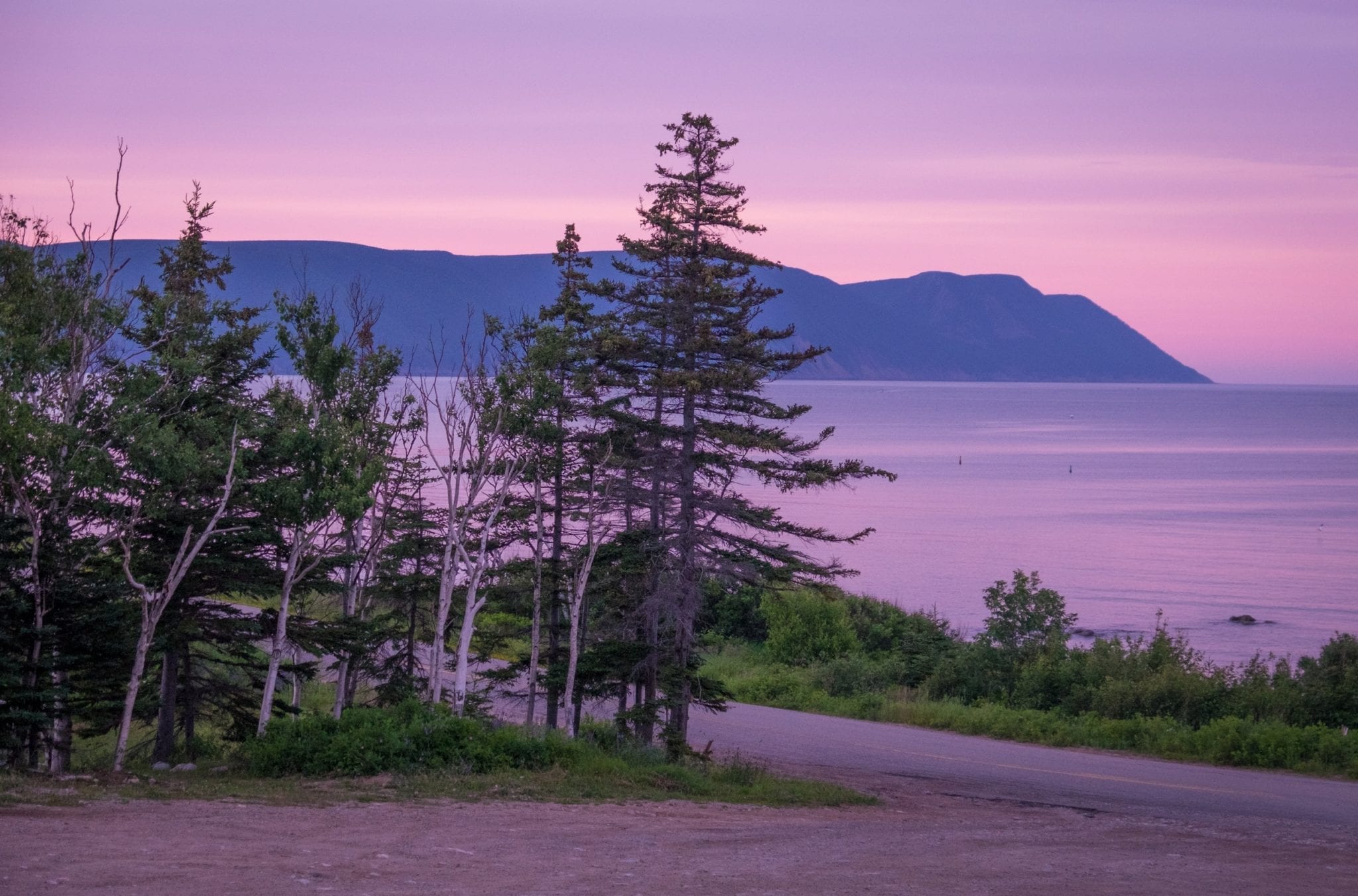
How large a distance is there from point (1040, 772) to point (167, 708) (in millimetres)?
15402

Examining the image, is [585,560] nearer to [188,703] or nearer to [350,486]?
[350,486]

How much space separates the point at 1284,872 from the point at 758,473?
11469mm

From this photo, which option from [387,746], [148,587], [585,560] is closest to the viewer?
[387,746]

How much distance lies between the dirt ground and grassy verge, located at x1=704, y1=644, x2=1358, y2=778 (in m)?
7.62

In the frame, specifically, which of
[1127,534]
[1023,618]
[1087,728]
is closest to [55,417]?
[1087,728]

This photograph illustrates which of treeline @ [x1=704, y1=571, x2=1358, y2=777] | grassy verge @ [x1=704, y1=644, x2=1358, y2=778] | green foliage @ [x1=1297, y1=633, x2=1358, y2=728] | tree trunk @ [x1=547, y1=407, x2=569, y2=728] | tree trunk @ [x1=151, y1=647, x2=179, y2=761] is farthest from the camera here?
green foliage @ [x1=1297, y1=633, x2=1358, y2=728]

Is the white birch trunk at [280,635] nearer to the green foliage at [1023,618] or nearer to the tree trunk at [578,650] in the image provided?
the tree trunk at [578,650]

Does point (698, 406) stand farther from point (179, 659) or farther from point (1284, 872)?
point (1284, 872)

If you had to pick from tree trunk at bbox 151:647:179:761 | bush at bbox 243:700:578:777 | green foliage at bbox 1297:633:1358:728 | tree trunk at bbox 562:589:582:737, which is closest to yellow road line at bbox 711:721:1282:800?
tree trunk at bbox 562:589:582:737

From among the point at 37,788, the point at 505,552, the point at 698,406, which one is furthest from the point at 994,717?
the point at 505,552

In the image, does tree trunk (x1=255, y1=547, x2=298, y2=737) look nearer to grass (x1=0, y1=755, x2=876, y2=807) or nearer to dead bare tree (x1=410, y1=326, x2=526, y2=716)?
grass (x1=0, y1=755, x2=876, y2=807)

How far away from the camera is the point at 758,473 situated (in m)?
22.1

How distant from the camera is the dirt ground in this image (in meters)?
9.45

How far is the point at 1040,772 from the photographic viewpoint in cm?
2180
